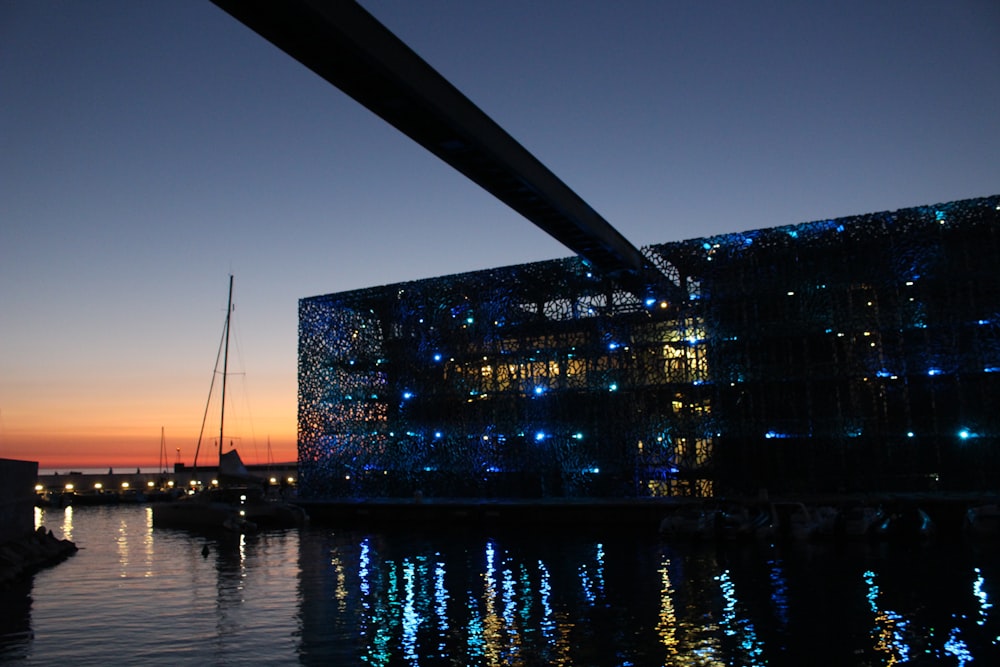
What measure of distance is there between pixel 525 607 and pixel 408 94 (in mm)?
12124

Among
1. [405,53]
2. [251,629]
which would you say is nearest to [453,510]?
[251,629]

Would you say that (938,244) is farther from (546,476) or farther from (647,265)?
(546,476)

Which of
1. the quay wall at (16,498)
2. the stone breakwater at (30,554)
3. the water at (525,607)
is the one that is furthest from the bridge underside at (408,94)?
the stone breakwater at (30,554)

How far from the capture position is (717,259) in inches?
1646

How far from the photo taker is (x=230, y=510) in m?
44.5

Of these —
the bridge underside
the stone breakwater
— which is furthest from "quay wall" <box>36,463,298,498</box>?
the bridge underside

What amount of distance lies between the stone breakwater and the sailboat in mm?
10445

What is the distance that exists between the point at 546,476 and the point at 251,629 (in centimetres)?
2839

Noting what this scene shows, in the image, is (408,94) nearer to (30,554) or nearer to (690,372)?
(30,554)

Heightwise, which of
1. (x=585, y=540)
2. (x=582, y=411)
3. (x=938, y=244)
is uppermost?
(x=938, y=244)

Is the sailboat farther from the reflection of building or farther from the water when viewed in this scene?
the water

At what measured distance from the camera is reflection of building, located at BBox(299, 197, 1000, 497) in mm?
37188

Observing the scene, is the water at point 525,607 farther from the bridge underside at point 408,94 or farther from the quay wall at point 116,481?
the quay wall at point 116,481

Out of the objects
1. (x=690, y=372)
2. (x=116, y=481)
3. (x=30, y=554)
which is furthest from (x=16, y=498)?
(x=116, y=481)
